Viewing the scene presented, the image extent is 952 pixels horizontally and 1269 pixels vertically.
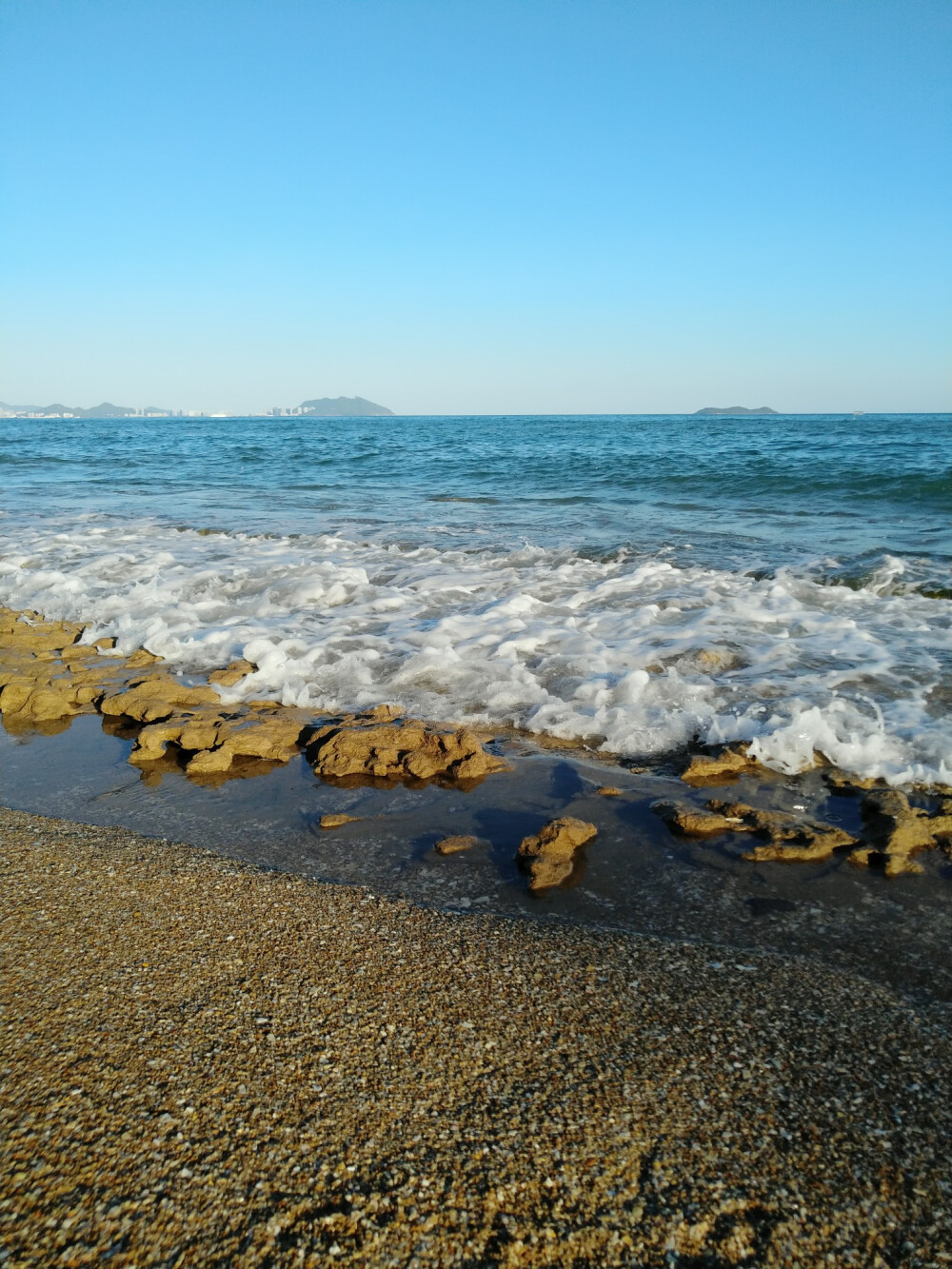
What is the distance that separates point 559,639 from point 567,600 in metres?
1.34

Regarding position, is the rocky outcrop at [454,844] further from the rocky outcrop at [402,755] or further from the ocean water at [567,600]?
the ocean water at [567,600]

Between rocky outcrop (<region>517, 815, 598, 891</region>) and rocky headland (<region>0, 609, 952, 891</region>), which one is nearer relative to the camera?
rocky outcrop (<region>517, 815, 598, 891</region>)

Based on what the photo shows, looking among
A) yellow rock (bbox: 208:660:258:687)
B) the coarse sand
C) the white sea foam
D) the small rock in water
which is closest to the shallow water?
the small rock in water

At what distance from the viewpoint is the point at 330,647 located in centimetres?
562

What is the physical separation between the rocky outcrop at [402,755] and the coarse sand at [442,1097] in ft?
4.14

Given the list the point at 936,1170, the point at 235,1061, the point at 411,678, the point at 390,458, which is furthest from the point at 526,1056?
the point at 390,458

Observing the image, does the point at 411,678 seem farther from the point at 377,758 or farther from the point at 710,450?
the point at 710,450

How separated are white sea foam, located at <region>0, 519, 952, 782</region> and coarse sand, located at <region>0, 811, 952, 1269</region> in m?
2.00

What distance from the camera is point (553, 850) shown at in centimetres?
295

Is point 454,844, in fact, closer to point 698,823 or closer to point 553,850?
point 553,850

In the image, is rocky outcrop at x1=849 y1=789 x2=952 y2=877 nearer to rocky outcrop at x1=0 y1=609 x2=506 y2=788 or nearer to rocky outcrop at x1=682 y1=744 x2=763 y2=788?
rocky outcrop at x1=682 y1=744 x2=763 y2=788

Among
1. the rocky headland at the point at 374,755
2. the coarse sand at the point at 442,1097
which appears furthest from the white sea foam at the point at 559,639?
the coarse sand at the point at 442,1097

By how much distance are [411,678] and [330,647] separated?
0.88m

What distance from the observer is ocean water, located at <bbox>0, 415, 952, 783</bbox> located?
14.6ft
